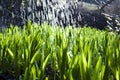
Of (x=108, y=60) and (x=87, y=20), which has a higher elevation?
(x=108, y=60)

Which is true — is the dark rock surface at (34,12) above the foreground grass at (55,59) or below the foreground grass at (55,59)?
below

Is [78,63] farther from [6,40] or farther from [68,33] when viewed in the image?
[68,33]

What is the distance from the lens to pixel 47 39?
1763mm

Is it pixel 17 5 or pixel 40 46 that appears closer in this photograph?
pixel 40 46

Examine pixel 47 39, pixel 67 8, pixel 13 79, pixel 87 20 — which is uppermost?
pixel 47 39

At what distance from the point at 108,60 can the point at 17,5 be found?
429 centimetres

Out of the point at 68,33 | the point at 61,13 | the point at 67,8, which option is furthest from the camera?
the point at 67,8

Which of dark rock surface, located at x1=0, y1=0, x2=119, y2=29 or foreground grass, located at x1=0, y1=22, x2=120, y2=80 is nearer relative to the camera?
foreground grass, located at x1=0, y1=22, x2=120, y2=80

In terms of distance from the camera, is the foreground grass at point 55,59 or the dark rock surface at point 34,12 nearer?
the foreground grass at point 55,59

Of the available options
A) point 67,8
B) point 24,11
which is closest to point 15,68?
point 24,11

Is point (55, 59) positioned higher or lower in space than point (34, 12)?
higher

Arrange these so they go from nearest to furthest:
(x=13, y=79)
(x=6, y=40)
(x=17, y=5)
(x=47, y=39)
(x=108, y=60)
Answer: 1. (x=108, y=60)
2. (x=13, y=79)
3. (x=6, y=40)
4. (x=47, y=39)
5. (x=17, y=5)

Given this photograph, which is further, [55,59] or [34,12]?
[34,12]

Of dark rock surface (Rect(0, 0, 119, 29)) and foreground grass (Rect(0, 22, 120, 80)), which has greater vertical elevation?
foreground grass (Rect(0, 22, 120, 80))
